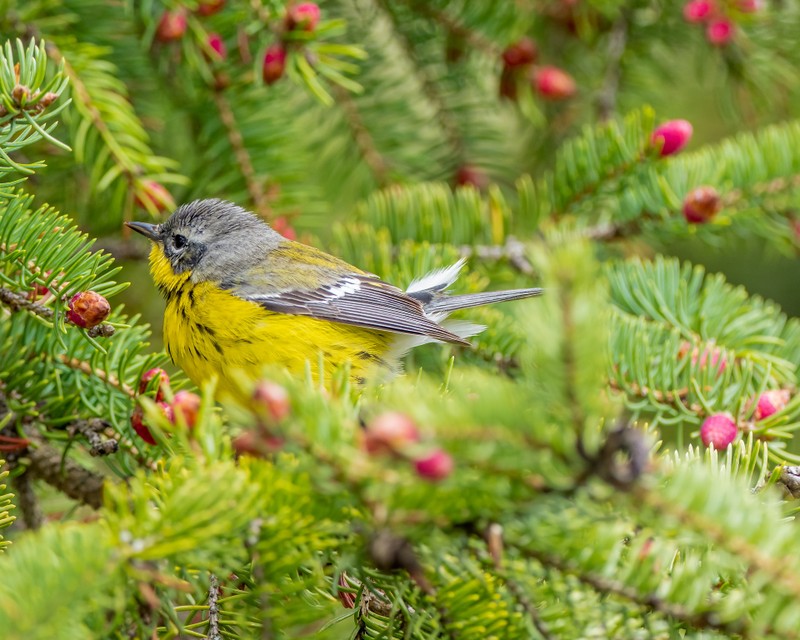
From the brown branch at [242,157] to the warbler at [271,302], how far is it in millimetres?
91

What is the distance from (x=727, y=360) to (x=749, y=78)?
5.92 ft

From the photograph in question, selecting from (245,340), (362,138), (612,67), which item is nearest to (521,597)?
(245,340)

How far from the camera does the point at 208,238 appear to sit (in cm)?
310

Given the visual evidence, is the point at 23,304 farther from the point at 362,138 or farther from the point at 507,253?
the point at 362,138

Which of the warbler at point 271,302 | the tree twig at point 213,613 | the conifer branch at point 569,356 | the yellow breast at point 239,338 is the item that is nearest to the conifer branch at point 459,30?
the warbler at point 271,302

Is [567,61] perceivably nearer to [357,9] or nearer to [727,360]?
[357,9]

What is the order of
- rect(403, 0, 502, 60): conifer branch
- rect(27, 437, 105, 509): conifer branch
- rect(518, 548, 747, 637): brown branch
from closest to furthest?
rect(518, 548, 747, 637): brown branch → rect(27, 437, 105, 509): conifer branch → rect(403, 0, 502, 60): conifer branch

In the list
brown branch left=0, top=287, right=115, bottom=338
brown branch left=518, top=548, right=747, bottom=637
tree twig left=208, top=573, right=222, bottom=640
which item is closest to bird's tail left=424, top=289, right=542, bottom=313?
brown branch left=0, top=287, right=115, bottom=338

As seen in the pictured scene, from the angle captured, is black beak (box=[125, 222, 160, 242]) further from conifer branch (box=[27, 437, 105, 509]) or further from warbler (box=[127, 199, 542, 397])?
conifer branch (box=[27, 437, 105, 509])

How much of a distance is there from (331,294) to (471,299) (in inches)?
19.9

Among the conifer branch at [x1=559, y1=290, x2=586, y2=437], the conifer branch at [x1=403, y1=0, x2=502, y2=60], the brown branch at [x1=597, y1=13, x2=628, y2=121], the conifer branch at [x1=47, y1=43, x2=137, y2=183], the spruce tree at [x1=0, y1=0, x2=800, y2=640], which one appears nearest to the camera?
the conifer branch at [x1=559, y1=290, x2=586, y2=437]

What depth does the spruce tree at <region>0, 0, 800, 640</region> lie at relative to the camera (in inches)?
42.1

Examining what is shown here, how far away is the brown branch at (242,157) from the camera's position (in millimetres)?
2877

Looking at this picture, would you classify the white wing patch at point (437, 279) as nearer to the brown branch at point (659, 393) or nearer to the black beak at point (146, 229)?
the brown branch at point (659, 393)
